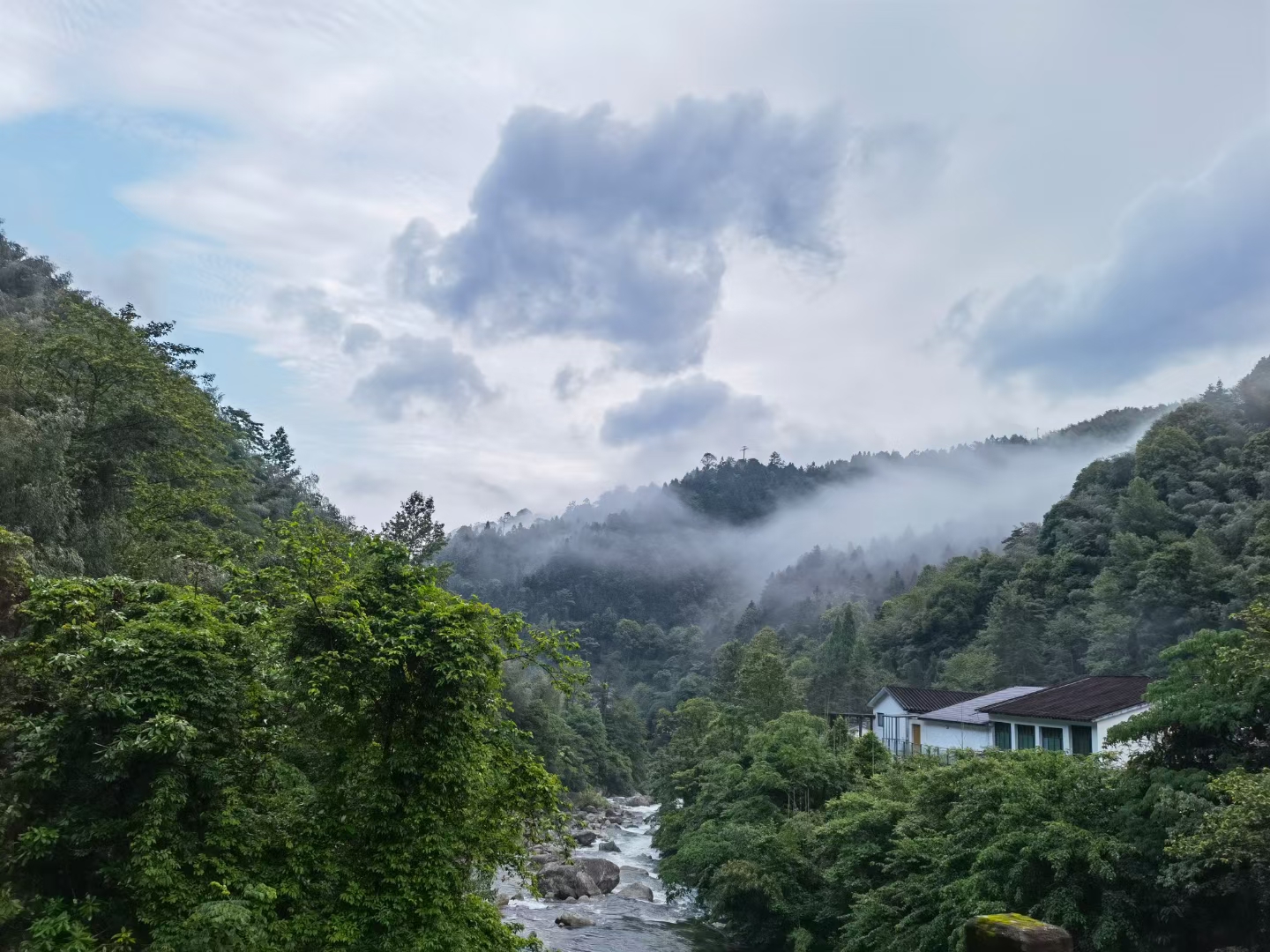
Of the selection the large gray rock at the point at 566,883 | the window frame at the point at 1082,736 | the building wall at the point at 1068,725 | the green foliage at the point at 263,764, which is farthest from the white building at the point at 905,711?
the green foliage at the point at 263,764

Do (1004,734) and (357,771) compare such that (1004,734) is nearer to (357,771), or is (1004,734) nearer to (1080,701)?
(1080,701)

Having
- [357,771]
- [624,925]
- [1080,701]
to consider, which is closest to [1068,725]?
[1080,701]

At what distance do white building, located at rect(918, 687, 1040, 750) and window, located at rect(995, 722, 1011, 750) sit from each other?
0.45 m

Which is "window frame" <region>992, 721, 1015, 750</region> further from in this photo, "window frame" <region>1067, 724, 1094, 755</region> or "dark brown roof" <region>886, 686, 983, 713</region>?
"dark brown roof" <region>886, 686, 983, 713</region>

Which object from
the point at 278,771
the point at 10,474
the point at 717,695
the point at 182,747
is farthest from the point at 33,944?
the point at 717,695

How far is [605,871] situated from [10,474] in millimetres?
35829

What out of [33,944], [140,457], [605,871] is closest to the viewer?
[33,944]

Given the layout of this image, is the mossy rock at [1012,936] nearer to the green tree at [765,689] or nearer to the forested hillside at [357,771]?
the forested hillside at [357,771]

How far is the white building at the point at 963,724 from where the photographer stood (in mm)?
40344

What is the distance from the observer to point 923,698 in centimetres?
4969

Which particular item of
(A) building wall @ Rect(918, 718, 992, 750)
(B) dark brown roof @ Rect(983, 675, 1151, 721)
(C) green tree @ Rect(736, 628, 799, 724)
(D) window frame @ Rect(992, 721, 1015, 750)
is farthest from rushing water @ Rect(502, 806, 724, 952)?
(B) dark brown roof @ Rect(983, 675, 1151, 721)

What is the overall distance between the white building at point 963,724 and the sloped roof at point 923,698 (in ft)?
3.11

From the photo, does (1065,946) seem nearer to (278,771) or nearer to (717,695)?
(278,771)

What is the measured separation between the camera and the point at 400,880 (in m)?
13.3
